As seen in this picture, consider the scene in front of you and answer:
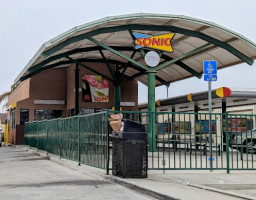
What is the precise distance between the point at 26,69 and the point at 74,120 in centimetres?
950

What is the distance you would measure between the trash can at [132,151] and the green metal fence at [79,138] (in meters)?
0.84

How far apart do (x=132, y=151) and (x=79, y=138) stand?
4.21m

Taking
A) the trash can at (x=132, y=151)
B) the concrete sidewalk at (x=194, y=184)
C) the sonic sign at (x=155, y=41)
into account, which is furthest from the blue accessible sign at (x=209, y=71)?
the sonic sign at (x=155, y=41)

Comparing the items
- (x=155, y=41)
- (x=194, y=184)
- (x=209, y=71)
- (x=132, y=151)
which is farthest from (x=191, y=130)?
(x=155, y=41)

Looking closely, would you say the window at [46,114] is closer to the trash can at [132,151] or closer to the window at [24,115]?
the window at [24,115]

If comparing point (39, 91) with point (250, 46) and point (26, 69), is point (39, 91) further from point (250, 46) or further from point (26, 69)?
point (250, 46)

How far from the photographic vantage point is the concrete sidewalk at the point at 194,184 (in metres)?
7.28

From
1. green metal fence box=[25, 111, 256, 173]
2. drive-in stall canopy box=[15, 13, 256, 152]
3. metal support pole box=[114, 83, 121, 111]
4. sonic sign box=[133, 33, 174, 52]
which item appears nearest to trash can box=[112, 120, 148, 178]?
green metal fence box=[25, 111, 256, 173]

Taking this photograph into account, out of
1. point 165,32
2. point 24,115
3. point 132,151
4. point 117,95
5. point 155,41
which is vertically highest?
point 165,32

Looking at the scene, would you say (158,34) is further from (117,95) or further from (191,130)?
(191,130)

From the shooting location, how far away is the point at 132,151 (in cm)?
941

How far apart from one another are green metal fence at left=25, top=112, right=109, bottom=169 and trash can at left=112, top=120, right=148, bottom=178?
32.9 inches

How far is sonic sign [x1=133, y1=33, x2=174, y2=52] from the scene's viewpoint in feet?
64.9

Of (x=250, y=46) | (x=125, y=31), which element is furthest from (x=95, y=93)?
(x=250, y=46)
